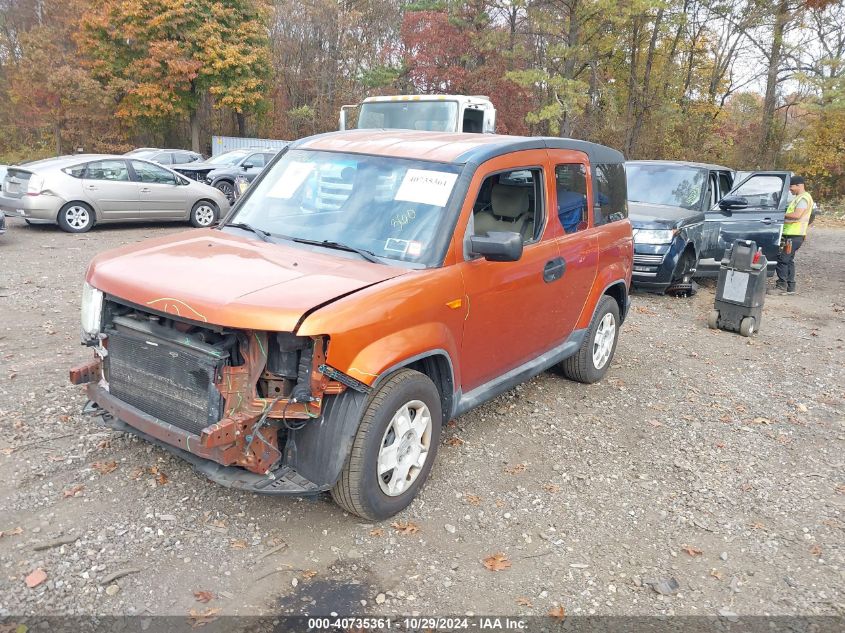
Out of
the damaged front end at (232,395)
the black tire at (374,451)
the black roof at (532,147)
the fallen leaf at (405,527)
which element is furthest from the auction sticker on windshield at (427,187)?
the fallen leaf at (405,527)

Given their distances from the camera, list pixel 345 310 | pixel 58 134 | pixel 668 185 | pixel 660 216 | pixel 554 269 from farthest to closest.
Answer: pixel 58 134 → pixel 668 185 → pixel 660 216 → pixel 554 269 → pixel 345 310

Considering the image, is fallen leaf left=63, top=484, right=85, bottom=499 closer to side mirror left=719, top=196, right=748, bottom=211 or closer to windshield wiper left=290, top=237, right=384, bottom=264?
windshield wiper left=290, top=237, right=384, bottom=264

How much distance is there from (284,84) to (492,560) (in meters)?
39.6

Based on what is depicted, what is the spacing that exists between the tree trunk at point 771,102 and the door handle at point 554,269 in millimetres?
30259

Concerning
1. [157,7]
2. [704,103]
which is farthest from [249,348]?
[704,103]

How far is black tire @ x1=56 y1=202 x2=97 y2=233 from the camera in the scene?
12359mm

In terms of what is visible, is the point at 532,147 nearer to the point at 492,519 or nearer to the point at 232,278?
the point at 232,278

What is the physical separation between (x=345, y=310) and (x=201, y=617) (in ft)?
5.10

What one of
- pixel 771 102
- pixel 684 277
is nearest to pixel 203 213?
pixel 684 277

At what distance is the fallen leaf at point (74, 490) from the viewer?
379 centimetres

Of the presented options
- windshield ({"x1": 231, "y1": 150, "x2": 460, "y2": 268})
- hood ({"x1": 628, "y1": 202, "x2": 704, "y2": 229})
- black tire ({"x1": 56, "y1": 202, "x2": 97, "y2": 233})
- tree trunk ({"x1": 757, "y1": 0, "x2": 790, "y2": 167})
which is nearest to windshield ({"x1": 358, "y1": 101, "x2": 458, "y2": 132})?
hood ({"x1": 628, "y1": 202, "x2": 704, "y2": 229})

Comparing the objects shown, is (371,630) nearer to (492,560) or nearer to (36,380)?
(492,560)

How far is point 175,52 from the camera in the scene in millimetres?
31219

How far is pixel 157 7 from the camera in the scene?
30.6 m
